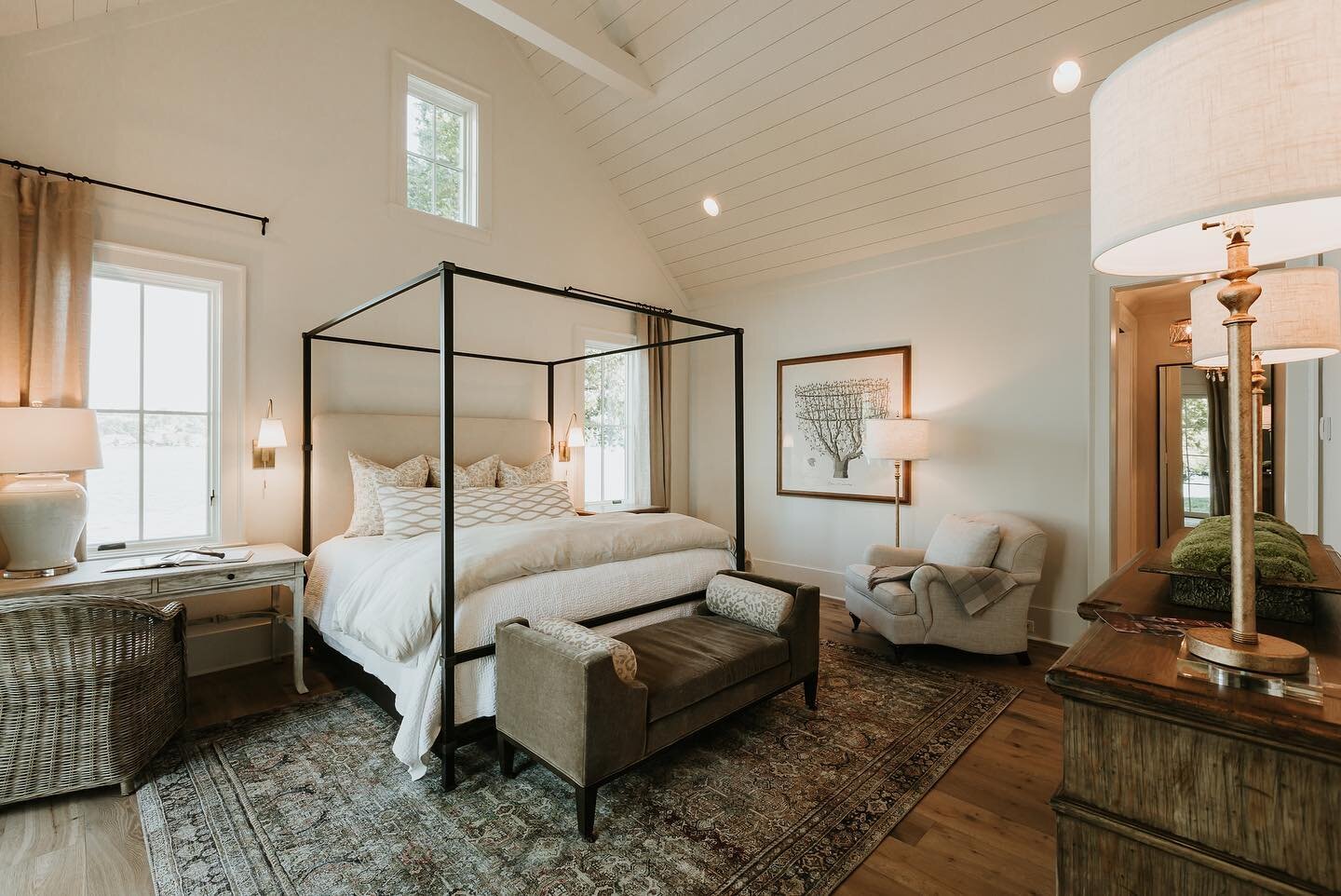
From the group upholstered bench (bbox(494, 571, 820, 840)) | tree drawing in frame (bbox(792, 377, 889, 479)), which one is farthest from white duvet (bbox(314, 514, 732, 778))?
tree drawing in frame (bbox(792, 377, 889, 479))

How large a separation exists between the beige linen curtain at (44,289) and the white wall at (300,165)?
0.61ft

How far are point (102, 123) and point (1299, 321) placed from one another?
15.9 feet

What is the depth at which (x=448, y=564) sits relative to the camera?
2193mm

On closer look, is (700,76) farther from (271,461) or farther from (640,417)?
(271,461)

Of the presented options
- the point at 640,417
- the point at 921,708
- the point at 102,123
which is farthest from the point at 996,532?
the point at 102,123

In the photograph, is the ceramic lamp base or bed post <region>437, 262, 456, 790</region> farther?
bed post <region>437, 262, 456, 790</region>

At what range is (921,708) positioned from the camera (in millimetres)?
2969

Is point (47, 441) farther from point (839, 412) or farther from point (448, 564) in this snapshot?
point (839, 412)

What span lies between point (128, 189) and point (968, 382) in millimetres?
5105

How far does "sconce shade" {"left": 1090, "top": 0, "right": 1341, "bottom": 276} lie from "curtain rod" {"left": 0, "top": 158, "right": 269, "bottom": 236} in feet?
13.3

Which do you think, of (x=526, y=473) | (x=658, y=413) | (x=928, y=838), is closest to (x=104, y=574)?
(x=526, y=473)

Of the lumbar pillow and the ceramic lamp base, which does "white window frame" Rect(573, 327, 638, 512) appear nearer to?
the lumbar pillow

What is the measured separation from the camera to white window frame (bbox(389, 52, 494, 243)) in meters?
4.04

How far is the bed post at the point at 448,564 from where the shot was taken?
2201 millimetres
